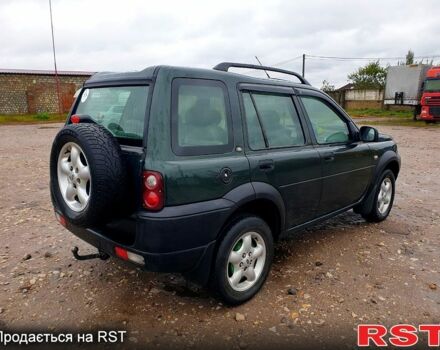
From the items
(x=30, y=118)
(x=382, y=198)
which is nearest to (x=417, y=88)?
(x=382, y=198)

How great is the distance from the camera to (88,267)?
3.50 metres

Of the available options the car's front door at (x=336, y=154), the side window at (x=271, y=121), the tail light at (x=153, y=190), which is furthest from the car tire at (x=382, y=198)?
the tail light at (x=153, y=190)

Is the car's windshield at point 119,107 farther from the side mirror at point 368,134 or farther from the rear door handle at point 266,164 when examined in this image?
the side mirror at point 368,134

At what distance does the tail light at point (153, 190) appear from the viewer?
2.28 m

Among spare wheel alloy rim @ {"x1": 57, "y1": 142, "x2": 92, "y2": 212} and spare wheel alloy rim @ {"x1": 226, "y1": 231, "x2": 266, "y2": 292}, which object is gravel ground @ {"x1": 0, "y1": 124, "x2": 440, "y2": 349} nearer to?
spare wheel alloy rim @ {"x1": 226, "y1": 231, "x2": 266, "y2": 292}

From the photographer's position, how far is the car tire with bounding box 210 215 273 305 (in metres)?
2.65

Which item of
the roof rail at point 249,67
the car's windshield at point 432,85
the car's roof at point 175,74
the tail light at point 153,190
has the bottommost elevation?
the tail light at point 153,190

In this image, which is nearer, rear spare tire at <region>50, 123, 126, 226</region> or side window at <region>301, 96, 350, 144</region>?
rear spare tire at <region>50, 123, 126, 226</region>

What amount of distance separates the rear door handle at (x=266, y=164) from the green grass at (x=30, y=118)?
2425 centimetres

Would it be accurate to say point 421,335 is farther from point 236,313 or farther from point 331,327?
point 236,313

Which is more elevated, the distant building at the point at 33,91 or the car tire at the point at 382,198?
the distant building at the point at 33,91

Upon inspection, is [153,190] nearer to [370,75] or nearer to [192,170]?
[192,170]

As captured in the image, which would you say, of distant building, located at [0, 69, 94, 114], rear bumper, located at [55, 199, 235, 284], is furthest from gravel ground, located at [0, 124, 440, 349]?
distant building, located at [0, 69, 94, 114]

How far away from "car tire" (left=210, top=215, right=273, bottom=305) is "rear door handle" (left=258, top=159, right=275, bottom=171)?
15.7 inches
